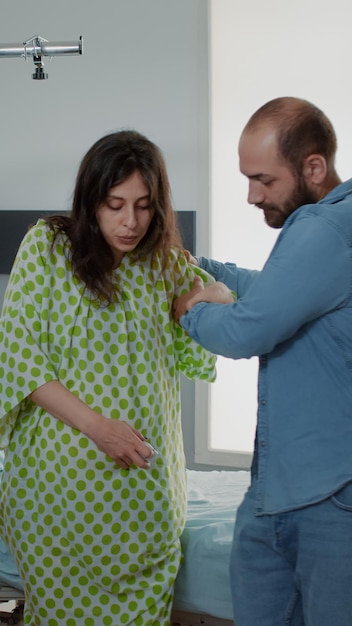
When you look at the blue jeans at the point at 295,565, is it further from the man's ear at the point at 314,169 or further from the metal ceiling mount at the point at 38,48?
the metal ceiling mount at the point at 38,48

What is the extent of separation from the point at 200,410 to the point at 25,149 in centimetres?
129

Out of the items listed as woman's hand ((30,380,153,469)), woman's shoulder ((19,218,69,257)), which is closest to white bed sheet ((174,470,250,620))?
woman's hand ((30,380,153,469))

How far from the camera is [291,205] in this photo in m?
1.45

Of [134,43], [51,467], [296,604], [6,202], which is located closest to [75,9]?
[134,43]

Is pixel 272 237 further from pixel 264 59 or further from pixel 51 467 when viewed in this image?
pixel 51 467

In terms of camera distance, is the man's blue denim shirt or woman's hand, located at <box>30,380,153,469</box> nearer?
the man's blue denim shirt

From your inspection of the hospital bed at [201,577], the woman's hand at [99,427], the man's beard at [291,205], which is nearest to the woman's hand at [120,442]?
the woman's hand at [99,427]

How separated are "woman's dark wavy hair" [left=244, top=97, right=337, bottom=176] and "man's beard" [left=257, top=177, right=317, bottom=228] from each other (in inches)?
1.0

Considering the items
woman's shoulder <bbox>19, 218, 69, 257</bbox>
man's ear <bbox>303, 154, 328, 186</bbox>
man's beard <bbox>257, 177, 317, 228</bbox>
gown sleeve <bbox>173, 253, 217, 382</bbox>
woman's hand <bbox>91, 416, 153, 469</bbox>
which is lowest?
woman's hand <bbox>91, 416, 153, 469</bbox>

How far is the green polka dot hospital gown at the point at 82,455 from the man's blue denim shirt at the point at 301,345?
35 centimetres

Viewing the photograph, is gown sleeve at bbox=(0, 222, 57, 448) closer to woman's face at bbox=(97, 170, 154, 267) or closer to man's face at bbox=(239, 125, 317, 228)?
woman's face at bbox=(97, 170, 154, 267)

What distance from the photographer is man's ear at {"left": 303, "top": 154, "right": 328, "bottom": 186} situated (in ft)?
4.69

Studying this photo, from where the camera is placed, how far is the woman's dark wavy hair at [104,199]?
66.8 inches

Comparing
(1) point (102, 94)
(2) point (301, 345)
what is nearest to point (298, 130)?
(2) point (301, 345)
